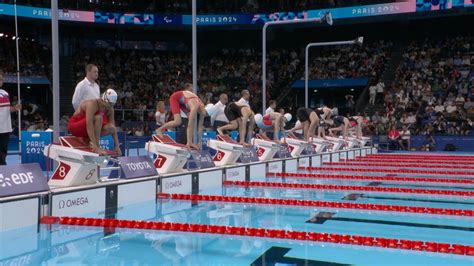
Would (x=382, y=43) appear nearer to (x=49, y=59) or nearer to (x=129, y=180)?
(x=49, y=59)

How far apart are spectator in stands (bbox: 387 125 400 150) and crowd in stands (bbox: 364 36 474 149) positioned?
417 millimetres

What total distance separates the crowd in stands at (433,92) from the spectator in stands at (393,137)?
0.42 metres

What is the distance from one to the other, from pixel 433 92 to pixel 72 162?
19.1 metres

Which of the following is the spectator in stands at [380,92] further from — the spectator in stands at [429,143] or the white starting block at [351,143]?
the white starting block at [351,143]

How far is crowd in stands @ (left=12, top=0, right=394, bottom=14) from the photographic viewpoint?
25.3 meters

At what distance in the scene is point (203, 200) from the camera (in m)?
6.17

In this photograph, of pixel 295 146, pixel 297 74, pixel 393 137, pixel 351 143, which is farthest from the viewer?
pixel 297 74

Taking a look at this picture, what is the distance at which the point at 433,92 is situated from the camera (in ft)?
71.4

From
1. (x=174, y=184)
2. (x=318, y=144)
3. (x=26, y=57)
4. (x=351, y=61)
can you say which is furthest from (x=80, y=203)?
(x=351, y=61)

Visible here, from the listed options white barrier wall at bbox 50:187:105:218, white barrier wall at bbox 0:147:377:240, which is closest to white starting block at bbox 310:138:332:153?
white barrier wall at bbox 0:147:377:240

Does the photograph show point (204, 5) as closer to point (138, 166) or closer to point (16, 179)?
point (138, 166)

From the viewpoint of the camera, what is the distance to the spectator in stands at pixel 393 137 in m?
19.7

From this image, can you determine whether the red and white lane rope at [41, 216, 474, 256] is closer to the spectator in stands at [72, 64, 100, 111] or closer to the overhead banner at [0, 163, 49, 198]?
the overhead banner at [0, 163, 49, 198]

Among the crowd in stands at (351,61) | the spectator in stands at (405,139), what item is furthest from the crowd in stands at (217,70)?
the spectator in stands at (405,139)
